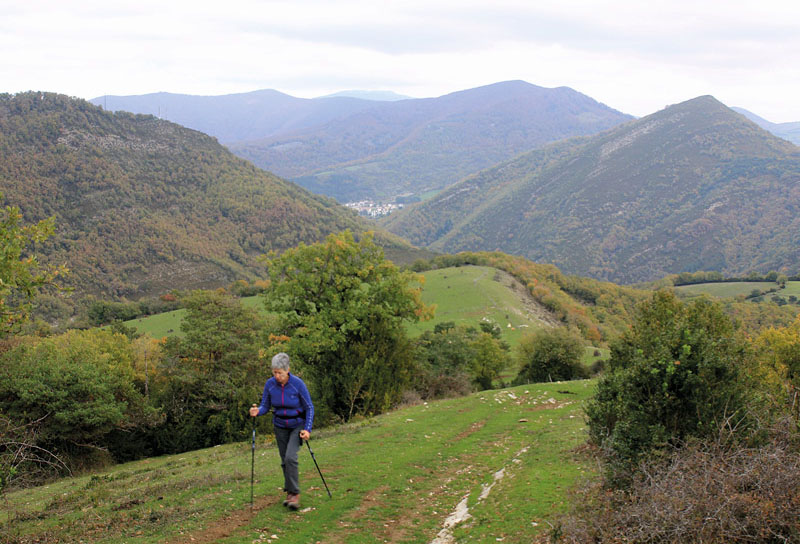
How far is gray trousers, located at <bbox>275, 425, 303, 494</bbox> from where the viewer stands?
29.8 ft

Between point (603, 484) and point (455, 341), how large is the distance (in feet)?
121

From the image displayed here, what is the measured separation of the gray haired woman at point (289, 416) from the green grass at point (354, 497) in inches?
18.9

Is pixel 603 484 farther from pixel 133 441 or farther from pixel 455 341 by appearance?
pixel 455 341

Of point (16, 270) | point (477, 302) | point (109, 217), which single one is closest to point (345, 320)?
point (16, 270)

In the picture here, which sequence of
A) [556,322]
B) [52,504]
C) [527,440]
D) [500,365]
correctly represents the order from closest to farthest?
[52,504] → [527,440] → [500,365] → [556,322]

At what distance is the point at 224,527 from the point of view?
8.28 m

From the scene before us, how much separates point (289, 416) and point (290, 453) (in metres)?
0.64

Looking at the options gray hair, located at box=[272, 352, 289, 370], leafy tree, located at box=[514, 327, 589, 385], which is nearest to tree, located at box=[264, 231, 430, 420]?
gray hair, located at box=[272, 352, 289, 370]

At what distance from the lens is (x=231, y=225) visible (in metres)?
196

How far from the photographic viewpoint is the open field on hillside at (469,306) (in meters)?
82.6

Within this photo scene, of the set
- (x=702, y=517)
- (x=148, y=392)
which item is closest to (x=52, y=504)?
(x=702, y=517)

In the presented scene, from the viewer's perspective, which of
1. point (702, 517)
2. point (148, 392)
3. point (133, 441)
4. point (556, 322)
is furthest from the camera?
point (556, 322)

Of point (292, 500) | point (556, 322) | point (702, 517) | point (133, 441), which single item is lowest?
point (556, 322)

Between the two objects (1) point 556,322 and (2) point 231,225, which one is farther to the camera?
(2) point 231,225
